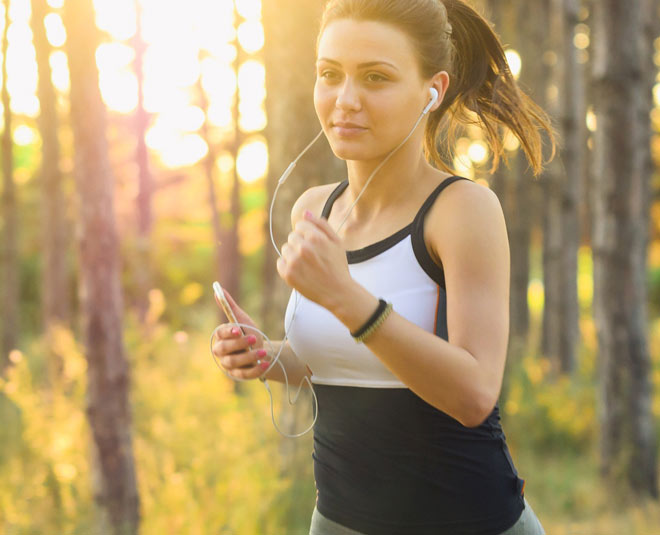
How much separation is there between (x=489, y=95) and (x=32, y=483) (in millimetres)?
4214

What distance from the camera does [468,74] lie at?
211 centimetres

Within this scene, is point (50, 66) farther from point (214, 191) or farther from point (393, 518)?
point (393, 518)

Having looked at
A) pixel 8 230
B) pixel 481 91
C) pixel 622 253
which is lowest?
pixel 8 230

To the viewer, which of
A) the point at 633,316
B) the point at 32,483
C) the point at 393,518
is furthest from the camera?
the point at 633,316

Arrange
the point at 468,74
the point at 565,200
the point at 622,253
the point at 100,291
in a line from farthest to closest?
the point at 565,200 < the point at 622,253 < the point at 100,291 < the point at 468,74

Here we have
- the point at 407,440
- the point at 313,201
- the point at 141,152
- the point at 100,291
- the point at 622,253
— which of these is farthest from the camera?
the point at 141,152

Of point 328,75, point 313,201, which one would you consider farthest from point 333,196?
point 328,75

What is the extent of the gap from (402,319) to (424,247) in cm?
25

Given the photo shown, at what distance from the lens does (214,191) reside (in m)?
15.5

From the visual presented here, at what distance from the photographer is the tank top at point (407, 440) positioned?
174cm

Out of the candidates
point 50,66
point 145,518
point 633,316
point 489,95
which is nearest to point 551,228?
point 633,316

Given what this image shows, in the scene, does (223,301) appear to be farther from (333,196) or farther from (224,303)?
(333,196)

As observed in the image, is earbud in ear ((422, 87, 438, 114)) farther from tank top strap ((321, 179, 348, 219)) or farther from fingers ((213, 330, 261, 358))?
fingers ((213, 330, 261, 358))

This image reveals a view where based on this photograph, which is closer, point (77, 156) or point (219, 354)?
point (219, 354)
